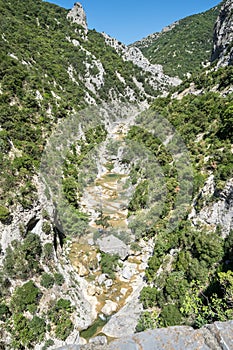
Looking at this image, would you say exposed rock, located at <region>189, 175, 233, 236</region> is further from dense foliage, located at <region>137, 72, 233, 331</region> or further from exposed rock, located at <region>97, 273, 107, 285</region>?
exposed rock, located at <region>97, 273, 107, 285</region>

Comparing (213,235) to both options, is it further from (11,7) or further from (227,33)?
(11,7)

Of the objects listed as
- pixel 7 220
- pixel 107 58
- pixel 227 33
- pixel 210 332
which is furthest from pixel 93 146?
pixel 107 58

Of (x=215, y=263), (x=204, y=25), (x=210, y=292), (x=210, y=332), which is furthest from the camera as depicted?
(x=204, y=25)

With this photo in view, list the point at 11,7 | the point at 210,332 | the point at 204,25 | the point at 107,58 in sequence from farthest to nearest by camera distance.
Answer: the point at 204,25 → the point at 107,58 → the point at 11,7 → the point at 210,332

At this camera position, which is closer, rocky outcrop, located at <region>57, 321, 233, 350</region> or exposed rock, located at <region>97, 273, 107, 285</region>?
rocky outcrop, located at <region>57, 321, 233, 350</region>

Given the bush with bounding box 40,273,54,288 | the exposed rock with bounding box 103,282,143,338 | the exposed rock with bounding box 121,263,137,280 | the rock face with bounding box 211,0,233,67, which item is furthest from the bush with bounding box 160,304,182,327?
the rock face with bounding box 211,0,233,67

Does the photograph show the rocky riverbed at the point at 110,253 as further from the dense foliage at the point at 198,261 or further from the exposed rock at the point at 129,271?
the dense foliage at the point at 198,261

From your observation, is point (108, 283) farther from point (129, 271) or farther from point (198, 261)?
point (198, 261)

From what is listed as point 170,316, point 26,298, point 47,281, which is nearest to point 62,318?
point 47,281
